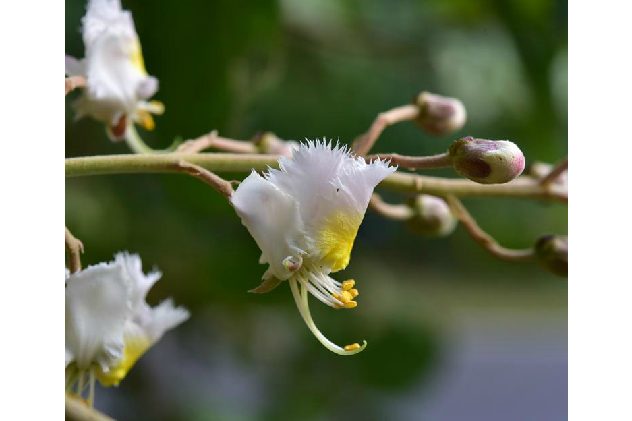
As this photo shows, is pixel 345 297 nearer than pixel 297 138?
Yes

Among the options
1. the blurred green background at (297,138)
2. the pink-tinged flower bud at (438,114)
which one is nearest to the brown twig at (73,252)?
the pink-tinged flower bud at (438,114)

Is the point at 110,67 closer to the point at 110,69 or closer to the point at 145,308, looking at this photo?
the point at 110,69

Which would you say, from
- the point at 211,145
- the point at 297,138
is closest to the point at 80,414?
the point at 211,145

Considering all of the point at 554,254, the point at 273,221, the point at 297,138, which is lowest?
the point at 297,138

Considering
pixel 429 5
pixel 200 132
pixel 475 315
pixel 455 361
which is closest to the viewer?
pixel 200 132

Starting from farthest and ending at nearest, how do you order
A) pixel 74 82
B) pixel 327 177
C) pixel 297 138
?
pixel 297 138 → pixel 74 82 → pixel 327 177

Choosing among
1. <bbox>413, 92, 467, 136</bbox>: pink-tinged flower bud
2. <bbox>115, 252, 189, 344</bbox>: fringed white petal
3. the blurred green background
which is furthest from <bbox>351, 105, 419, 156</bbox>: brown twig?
the blurred green background
